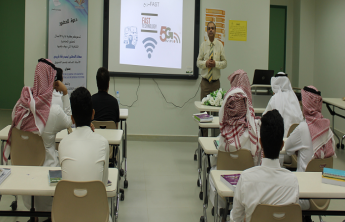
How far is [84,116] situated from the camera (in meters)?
1.89

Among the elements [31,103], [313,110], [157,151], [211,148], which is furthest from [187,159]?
[31,103]

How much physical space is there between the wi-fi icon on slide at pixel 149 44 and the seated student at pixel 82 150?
410 cm

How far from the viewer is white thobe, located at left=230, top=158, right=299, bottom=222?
1643 mm

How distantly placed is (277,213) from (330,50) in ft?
20.7

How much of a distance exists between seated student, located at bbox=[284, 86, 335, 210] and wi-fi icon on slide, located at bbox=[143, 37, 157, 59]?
3.57 meters

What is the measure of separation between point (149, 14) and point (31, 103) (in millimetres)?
3722

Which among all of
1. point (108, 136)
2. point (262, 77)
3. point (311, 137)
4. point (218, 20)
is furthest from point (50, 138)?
point (218, 20)

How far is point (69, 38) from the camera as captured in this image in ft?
18.6

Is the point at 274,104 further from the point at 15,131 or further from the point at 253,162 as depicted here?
the point at 15,131

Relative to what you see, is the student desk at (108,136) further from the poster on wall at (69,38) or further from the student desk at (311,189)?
→ the poster on wall at (69,38)

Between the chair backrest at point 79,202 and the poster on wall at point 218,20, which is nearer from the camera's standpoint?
the chair backrest at point 79,202

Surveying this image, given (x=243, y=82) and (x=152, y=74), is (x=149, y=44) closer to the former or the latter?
(x=152, y=74)

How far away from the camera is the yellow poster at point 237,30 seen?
19.9ft

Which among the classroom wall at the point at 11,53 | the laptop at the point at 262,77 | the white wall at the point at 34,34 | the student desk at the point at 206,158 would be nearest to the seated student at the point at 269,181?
the student desk at the point at 206,158
